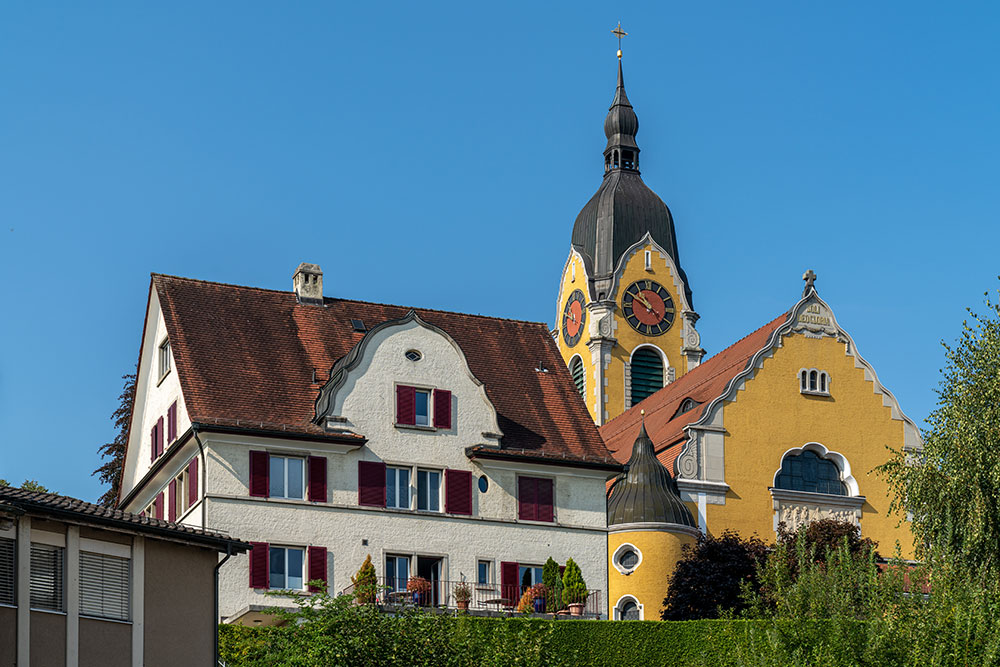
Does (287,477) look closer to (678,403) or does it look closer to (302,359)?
(302,359)

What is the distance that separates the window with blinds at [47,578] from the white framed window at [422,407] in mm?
20828

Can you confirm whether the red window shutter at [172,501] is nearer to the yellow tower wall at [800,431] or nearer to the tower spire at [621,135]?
the yellow tower wall at [800,431]

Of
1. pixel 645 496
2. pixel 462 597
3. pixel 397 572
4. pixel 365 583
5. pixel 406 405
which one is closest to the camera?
pixel 365 583

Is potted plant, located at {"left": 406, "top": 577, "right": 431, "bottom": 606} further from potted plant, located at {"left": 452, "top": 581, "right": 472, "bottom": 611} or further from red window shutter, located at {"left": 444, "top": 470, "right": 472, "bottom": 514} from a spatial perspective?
red window shutter, located at {"left": 444, "top": 470, "right": 472, "bottom": 514}

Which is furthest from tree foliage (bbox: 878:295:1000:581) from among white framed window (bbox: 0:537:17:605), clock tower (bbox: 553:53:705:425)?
clock tower (bbox: 553:53:705:425)

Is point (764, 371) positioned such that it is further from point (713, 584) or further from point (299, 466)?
point (299, 466)

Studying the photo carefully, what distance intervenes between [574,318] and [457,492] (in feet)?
142

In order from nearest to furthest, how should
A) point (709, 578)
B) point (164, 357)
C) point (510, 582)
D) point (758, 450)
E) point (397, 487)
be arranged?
point (397, 487), point (510, 582), point (164, 357), point (709, 578), point (758, 450)

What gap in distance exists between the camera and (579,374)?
305 feet

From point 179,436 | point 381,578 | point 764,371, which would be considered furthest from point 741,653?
point 764,371

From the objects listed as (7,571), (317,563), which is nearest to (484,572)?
(317,563)

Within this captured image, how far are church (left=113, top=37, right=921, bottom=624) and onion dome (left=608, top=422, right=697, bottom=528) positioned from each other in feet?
0.24

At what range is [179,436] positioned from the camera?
5191 centimetres

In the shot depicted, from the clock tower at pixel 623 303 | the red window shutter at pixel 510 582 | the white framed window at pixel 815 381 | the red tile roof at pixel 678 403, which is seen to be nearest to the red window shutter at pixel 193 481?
the red window shutter at pixel 510 582
